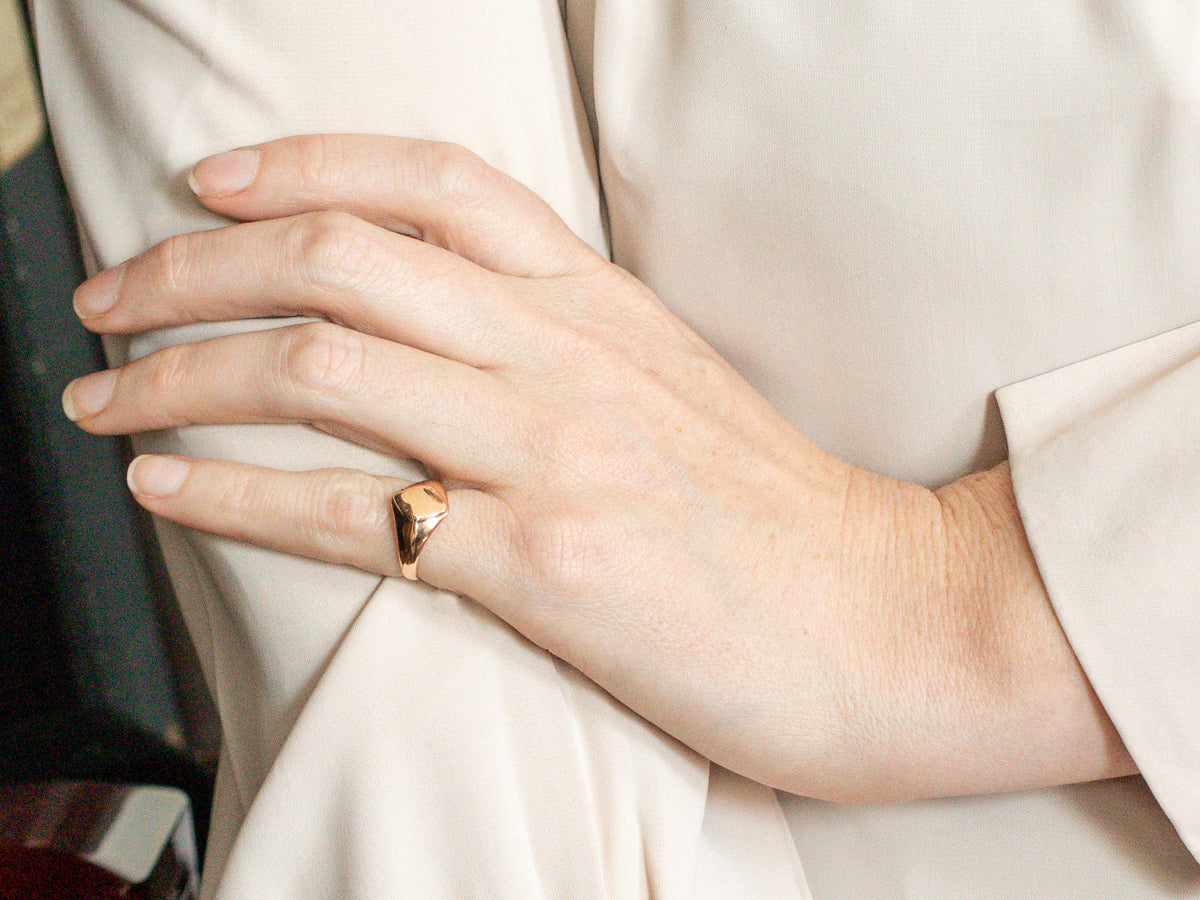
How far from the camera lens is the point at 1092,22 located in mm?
512

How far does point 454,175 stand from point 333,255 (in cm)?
9

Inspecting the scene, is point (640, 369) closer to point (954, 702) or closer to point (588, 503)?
point (588, 503)

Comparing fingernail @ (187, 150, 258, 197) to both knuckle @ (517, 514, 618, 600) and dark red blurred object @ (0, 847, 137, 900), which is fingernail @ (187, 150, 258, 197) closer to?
knuckle @ (517, 514, 618, 600)

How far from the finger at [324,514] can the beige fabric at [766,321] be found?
0.08 feet

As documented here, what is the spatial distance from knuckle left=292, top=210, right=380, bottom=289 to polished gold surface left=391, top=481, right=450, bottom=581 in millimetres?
124

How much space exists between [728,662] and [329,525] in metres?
0.24

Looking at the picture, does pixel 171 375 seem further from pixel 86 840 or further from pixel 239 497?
pixel 86 840

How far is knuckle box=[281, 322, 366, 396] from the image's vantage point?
0.52 meters

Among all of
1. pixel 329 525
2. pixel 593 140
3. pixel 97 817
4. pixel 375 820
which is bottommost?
pixel 97 817

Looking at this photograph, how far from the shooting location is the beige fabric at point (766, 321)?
0.53 metres

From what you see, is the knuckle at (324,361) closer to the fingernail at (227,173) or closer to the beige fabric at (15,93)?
the fingernail at (227,173)

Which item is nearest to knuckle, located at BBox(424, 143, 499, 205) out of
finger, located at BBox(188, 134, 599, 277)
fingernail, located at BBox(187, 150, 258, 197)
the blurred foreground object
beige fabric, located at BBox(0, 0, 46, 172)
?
finger, located at BBox(188, 134, 599, 277)

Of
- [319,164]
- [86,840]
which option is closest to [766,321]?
[319,164]

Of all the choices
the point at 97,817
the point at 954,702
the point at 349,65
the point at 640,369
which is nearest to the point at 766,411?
the point at 640,369
